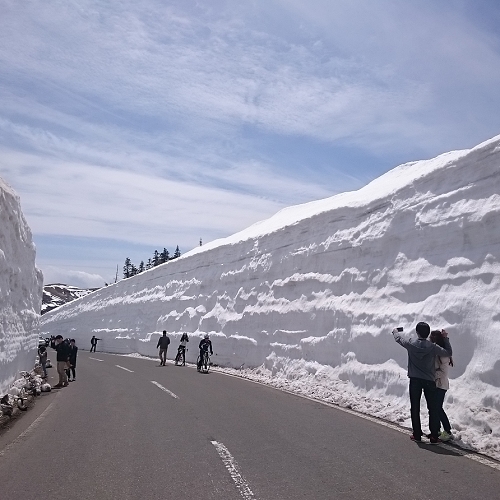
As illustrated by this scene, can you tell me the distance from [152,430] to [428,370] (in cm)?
447

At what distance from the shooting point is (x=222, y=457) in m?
6.79

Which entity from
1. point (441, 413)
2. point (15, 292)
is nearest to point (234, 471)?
point (441, 413)

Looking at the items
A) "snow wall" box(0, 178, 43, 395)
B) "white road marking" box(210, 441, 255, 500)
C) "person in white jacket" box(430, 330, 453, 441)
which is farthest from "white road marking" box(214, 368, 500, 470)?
"snow wall" box(0, 178, 43, 395)

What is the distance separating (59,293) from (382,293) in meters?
115

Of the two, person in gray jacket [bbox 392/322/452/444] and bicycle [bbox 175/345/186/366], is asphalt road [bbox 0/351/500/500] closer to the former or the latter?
person in gray jacket [bbox 392/322/452/444]

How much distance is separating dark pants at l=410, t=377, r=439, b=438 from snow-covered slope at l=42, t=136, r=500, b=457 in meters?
0.46

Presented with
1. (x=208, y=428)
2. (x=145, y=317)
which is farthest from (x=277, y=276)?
(x=145, y=317)

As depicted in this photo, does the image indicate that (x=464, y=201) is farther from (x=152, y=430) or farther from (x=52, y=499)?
(x=52, y=499)

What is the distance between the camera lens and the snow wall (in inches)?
492

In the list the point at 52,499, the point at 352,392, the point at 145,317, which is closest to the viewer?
the point at 52,499

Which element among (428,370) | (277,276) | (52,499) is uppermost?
(277,276)

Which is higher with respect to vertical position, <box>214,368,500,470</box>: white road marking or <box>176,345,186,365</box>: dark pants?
<box>176,345,186,365</box>: dark pants

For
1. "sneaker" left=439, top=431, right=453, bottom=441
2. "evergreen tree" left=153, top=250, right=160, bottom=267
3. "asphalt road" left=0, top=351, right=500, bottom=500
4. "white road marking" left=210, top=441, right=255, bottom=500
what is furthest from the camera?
"evergreen tree" left=153, top=250, right=160, bottom=267

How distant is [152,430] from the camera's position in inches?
337
